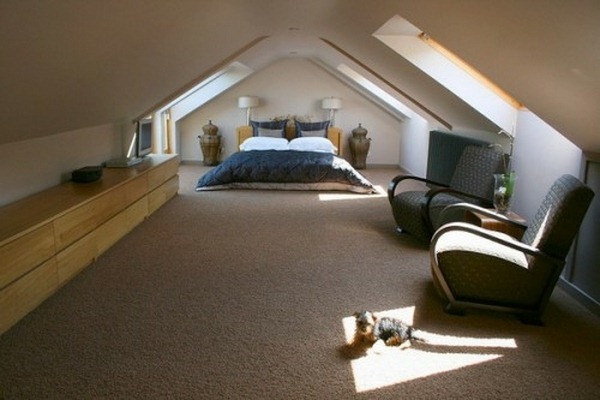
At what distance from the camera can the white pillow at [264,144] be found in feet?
25.3

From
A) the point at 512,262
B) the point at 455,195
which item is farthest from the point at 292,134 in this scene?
the point at 512,262

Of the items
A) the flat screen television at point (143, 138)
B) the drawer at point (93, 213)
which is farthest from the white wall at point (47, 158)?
the drawer at point (93, 213)

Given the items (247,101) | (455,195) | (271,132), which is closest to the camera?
(455,195)

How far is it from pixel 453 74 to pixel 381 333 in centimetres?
289

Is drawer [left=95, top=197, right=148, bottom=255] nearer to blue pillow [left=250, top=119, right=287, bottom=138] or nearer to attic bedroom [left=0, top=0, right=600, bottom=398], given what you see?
attic bedroom [left=0, top=0, right=600, bottom=398]

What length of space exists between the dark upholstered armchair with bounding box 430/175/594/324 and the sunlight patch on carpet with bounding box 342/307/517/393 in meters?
0.30

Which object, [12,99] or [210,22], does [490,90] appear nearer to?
[210,22]

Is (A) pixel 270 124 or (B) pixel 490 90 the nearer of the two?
(B) pixel 490 90

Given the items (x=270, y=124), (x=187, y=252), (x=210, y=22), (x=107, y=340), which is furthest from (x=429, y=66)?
(x=270, y=124)

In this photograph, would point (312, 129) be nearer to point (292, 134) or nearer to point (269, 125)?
point (292, 134)

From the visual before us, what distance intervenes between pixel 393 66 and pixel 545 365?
353cm

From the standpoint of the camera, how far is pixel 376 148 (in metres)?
8.95

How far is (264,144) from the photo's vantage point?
25.4 ft

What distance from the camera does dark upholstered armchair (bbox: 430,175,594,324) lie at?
8.78 ft
